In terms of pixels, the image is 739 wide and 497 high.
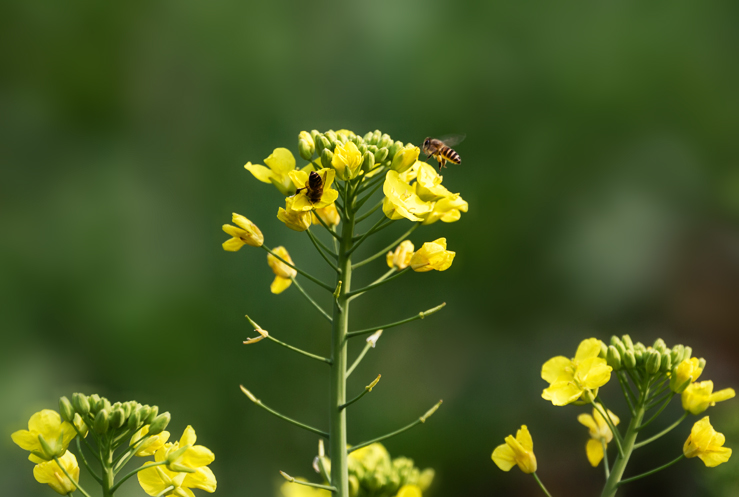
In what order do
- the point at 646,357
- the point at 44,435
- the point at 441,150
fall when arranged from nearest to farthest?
the point at 44,435, the point at 646,357, the point at 441,150

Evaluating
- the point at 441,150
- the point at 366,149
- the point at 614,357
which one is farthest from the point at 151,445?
the point at 441,150

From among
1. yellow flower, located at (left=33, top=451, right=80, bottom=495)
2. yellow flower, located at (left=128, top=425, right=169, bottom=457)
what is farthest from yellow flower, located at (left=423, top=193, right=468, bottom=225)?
yellow flower, located at (left=33, top=451, right=80, bottom=495)

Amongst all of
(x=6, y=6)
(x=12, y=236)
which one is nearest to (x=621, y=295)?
(x=12, y=236)

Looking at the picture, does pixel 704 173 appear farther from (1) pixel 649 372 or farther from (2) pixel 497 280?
(1) pixel 649 372

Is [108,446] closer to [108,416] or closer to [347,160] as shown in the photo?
[108,416]

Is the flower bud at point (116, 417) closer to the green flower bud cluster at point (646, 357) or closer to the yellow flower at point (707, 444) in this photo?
the green flower bud cluster at point (646, 357)

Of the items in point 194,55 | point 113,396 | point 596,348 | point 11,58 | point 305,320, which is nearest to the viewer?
point 596,348

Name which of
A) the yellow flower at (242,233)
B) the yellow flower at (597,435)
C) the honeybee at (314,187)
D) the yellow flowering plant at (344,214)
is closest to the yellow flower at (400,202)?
the yellow flowering plant at (344,214)

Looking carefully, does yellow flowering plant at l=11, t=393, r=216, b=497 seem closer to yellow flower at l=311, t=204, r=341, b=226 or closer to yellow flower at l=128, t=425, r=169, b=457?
yellow flower at l=128, t=425, r=169, b=457
